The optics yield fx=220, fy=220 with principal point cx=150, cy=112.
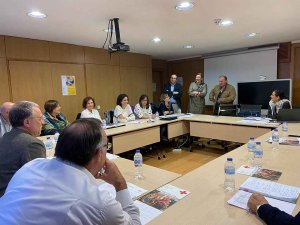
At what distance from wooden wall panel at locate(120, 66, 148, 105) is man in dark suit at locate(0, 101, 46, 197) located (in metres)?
4.65

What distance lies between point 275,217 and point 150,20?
305 cm

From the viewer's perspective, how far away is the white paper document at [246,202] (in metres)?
1.13

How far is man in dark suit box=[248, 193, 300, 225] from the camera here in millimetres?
923

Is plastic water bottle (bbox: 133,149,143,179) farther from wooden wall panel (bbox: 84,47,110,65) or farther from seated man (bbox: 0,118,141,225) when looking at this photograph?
wooden wall panel (bbox: 84,47,110,65)

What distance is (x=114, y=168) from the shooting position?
1030 mm

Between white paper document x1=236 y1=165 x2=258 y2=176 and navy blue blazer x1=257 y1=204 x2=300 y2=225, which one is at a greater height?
navy blue blazer x1=257 y1=204 x2=300 y2=225

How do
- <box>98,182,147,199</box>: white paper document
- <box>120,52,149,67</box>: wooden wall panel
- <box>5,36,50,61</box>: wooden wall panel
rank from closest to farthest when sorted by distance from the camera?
1. <box>98,182,147,199</box>: white paper document
2. <box>5,36,50,61</box>: wooden wall panel
3. <box>120,52,149,67</box>: wooden wall panel

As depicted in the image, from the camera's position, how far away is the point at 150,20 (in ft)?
10.9

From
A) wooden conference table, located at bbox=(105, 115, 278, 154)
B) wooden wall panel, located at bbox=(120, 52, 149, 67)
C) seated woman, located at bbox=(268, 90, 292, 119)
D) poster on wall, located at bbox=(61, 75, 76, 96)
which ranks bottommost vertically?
wooden conference table, located at bbox=(105, 115, 278, 154)

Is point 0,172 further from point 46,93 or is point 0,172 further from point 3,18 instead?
point 46,93

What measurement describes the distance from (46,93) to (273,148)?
13.9 feet

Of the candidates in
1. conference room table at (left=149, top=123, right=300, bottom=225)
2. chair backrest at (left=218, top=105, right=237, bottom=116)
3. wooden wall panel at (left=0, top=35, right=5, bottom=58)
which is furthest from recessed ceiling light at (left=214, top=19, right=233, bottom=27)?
wooden wall panel at (left=0, top=35, right=5, bottom=58)

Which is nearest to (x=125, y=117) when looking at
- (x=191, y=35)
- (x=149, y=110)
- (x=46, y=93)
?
(x=149, y=110)

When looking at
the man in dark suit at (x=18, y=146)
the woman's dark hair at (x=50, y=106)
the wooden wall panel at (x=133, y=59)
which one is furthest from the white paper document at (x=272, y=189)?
the wooden wall panel at (x=133, y=59)
